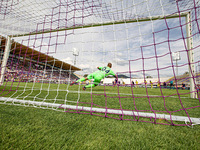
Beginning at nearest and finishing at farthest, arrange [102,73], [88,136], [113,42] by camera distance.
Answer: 1. [88,136]
2. [113,42]
3. [102,73]

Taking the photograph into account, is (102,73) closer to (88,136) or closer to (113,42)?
(113,42)

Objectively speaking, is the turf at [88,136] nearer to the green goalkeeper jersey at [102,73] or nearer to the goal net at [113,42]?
the goal net at [113,42]

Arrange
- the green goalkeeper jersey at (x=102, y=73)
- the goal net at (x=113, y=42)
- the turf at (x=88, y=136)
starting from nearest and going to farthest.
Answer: the turf at (x=88, y=136)
the goal net at (x=113, y=42)
the green goalkeeper jersey at (x=102, y=73)

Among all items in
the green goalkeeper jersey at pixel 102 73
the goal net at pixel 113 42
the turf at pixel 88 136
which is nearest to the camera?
the turf at pixel 88 136

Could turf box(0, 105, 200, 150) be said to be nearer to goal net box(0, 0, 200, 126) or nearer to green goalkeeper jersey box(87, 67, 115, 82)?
goal net box(0, 0, 200, 126)

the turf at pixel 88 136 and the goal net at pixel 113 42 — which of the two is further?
the goal net at pixel 113 42

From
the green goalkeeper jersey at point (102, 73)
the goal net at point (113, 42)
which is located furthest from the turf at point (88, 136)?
the green goalkeeper jersey at point (102, 73)

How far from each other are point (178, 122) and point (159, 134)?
0.69 metres

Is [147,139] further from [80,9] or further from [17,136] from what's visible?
[80,9]

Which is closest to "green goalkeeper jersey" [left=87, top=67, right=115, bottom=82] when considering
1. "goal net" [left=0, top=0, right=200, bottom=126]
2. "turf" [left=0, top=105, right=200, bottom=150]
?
"goal net" [left=0, top=0, right=200, bottom=126]

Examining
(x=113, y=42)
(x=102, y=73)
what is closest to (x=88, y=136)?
(x=113, y=42)

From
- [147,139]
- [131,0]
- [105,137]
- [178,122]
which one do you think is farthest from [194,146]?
[131,0]

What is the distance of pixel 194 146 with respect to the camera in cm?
98

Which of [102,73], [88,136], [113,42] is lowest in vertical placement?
[88,136]
